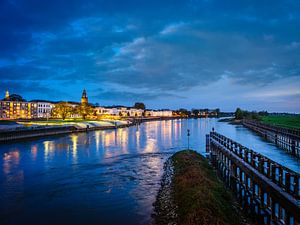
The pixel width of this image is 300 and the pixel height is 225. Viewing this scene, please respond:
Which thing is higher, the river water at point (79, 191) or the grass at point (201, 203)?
the grass at point (201, 203)

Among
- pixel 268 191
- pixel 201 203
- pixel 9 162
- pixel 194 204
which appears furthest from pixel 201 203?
pixel 9 162

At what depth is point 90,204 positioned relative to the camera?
16.9 metres

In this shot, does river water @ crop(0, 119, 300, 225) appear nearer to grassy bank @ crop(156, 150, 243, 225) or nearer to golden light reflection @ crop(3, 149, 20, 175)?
golden light reflection @ crop(3, 149, 20, 175)

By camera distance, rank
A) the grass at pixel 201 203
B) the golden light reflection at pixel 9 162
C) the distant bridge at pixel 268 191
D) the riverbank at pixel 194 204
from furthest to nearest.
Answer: the golden light reflection at pixel 9 162 < the riverbank at pixel 194 204 < the grass at pixel 201 203 < the distant bridge at pixel 268 191

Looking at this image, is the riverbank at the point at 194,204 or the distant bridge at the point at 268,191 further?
the riverbank at the point at 194,204

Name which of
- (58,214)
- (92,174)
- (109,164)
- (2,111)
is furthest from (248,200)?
(2,111)

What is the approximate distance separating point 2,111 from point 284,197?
20654 centimetres

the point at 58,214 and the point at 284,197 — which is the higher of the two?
the point at 284,197

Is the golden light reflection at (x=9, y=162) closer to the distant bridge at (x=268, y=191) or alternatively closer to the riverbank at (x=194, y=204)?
the riverbank at (x=194, y=204)

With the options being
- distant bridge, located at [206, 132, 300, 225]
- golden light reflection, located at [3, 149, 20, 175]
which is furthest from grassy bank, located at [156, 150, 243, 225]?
golden light reflection, located at [3, 149, 20, 175]

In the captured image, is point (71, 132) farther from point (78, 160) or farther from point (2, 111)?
point (2, 111)

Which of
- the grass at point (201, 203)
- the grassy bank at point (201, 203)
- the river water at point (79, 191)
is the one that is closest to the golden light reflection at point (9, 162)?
the river water at point (79, 191)

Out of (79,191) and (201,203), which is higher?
(201,203)

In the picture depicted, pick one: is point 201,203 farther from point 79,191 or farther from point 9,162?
point 9,162
